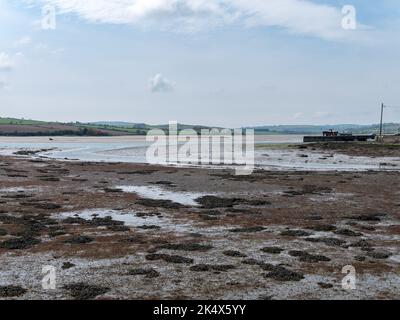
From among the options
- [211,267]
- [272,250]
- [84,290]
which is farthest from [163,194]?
[84,290]

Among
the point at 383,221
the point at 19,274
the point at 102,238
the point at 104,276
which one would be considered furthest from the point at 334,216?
the point at 19,274

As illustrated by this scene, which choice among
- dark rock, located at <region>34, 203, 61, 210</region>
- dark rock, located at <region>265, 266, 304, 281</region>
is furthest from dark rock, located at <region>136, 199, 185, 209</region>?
dark rock, located at <region>265, 266, 304, 281</region>

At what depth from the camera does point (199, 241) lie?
58.9 feet

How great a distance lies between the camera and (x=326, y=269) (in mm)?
14391

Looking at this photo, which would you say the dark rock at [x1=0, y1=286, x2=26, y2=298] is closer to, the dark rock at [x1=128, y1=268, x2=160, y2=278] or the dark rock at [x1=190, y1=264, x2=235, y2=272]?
the dark rock at [x1=128, y1=268, x2=160, y2=278]

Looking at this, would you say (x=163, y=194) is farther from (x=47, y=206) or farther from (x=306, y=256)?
(x=306, y=256)

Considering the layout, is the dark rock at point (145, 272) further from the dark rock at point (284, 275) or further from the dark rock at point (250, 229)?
the dark rock at point (250, 229)

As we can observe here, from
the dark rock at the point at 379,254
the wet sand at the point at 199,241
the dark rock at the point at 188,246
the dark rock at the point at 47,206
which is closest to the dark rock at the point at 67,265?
the wet sand at the point at 199,241

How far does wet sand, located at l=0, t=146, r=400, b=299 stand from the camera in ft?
41.5

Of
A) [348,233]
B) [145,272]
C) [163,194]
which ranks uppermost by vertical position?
[145,272]
